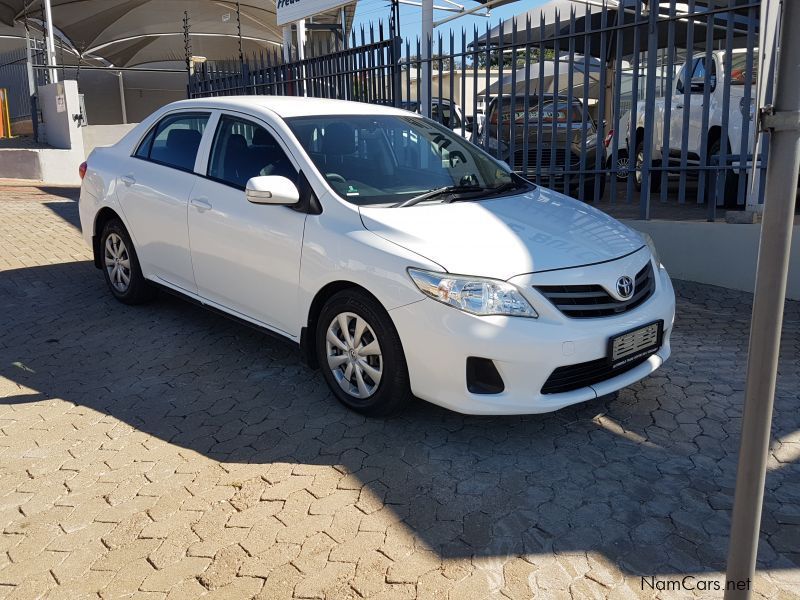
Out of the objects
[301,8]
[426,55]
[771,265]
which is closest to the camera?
[771,265]

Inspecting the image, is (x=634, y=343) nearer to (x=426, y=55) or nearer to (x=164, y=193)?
(x=164, y=193)

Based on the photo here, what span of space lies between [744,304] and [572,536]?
412 cm

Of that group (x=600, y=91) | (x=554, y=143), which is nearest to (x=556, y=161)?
(x=554, y=143)

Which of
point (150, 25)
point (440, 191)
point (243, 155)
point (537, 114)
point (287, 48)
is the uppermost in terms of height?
point (150, 25)

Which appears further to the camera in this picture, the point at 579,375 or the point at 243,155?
the point at 243,155

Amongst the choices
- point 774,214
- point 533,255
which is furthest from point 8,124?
point 774,214

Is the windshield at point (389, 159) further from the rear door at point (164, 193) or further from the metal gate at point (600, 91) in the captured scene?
the metal gate at point (600, 91)

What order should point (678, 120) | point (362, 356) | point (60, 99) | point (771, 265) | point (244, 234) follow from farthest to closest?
point (60, 99) → point (678, 120) → point (244, 234) → point (362, 356) → point (771, 265)

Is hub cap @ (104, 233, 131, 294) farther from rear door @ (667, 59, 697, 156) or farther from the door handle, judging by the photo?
rear door @ (667, 59, 697, 156)

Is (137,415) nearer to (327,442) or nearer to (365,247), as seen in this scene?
(327,442)

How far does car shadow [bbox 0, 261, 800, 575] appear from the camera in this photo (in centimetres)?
321

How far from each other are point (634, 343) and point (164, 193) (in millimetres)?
3499

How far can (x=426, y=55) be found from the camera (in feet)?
29.3

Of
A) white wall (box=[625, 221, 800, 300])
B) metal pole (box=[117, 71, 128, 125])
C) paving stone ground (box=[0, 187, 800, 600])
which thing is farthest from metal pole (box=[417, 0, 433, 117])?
metal pole (box=[117, 71, 128, 125])
